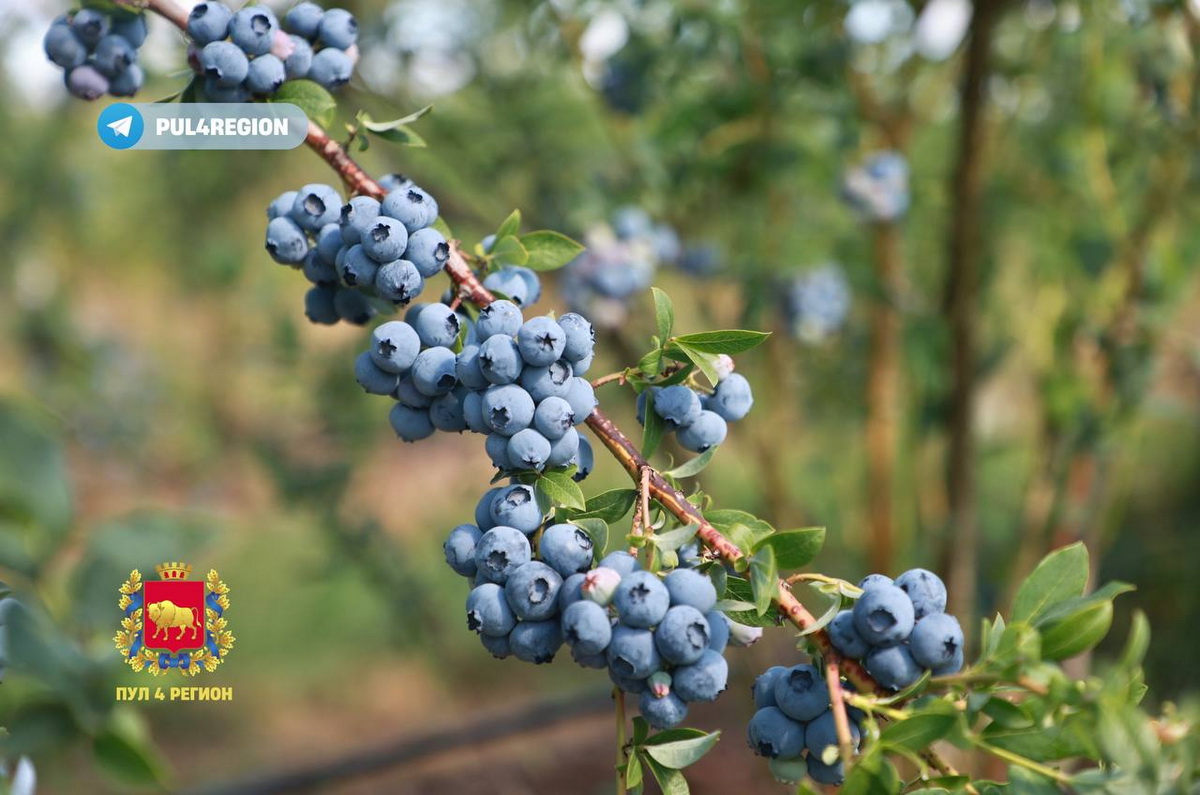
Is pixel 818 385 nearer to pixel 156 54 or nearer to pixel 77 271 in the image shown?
pixel 156 54

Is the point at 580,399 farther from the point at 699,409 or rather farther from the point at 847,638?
the point at 847,638

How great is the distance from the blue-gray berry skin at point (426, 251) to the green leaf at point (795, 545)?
0.31 meters

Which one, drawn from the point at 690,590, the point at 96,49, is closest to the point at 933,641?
the point at 690,590

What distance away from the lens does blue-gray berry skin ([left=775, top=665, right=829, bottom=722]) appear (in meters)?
0.65

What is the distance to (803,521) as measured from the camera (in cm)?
250

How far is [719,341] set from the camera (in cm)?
70

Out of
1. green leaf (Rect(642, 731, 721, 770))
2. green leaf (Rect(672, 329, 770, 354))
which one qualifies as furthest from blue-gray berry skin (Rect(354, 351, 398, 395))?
green leaf (Rect(642, 731, 721, 770))

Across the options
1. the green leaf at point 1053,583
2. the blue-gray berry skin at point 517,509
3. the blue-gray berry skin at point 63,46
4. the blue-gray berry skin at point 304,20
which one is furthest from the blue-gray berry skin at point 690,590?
the blue-gray berry skin at point 63,46

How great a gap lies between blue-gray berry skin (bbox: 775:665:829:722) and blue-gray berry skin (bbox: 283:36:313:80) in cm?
63

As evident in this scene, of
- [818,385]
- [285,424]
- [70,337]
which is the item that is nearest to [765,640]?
[818,385]

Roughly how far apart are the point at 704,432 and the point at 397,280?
10.2 inches

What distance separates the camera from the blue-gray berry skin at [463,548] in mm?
705

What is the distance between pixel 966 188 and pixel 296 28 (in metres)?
1.20

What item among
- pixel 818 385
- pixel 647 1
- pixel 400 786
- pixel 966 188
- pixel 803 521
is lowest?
pixel 400 786
